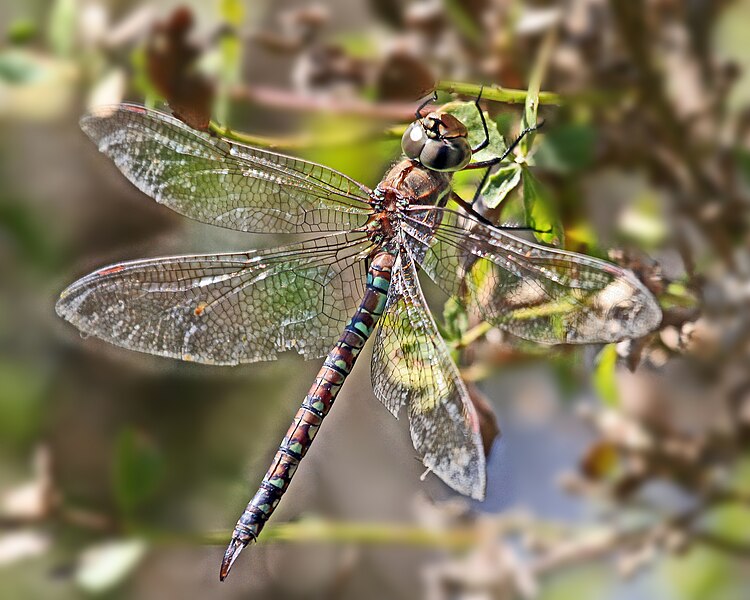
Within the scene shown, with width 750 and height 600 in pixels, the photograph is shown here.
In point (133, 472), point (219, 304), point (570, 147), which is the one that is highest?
point (570, 147)

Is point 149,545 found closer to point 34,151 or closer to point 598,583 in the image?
point 598,583

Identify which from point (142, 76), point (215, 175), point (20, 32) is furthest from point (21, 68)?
point (215, 175)

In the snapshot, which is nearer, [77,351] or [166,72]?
[166,72]

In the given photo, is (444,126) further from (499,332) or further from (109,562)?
(109,562)

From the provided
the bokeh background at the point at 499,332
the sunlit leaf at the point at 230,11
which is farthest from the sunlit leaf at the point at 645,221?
the sunlit leaf at the point at 230,11

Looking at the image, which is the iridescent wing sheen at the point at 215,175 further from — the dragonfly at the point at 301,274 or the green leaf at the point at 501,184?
the green leaf at the point at 501,184

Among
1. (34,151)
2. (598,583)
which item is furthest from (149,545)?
(34,151)

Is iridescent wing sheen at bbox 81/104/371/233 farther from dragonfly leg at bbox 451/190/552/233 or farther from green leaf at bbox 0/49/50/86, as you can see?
green leaf at bbox 0/49/50/86
